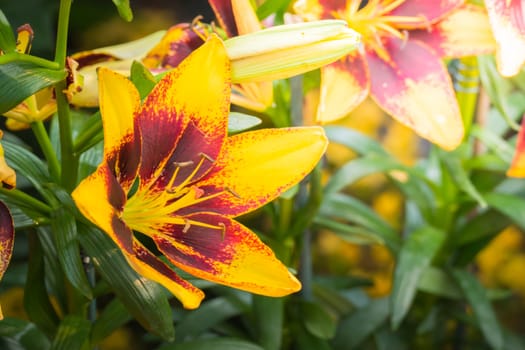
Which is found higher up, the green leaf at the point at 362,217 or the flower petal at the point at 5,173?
the flower petal at the point at 5,173

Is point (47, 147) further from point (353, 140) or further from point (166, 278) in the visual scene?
point (353, 140)

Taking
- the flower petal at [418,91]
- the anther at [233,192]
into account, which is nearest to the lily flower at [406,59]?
the flower petal at [418,91]

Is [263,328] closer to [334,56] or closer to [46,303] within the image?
[46,303]

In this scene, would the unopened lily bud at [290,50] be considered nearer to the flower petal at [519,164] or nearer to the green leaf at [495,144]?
the flower petal at [519,164]

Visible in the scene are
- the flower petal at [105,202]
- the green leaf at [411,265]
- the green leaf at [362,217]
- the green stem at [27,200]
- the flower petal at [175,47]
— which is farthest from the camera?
the green leaf at [362,217]

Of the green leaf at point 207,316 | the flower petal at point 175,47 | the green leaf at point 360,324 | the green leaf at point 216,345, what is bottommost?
the green leaf at point 360,324

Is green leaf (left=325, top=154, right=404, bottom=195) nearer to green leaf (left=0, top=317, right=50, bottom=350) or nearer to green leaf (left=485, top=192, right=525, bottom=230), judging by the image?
green leaf (left=485, top=192, right=525, bottom=230)
